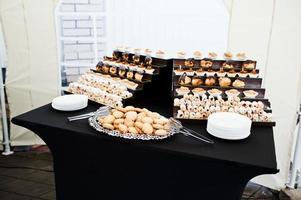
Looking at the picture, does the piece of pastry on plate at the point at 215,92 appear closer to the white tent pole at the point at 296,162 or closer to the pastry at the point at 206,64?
the pastry at the point at 206,64

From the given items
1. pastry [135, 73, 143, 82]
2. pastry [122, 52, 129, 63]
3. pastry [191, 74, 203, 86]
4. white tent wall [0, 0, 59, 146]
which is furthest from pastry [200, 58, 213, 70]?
white tent wall [0, 0, 59, 146]

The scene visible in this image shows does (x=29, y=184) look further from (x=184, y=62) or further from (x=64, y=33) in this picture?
(x=184, y=62)

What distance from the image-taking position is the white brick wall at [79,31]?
8.43ft

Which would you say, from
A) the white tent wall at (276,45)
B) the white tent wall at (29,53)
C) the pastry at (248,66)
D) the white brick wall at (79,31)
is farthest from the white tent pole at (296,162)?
the white tent wall at (29,53)

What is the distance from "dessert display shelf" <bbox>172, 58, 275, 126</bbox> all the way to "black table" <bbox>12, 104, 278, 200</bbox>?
0.09 m

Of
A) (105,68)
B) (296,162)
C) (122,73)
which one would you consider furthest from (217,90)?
(296,162)

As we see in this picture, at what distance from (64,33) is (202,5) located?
3.73 ft

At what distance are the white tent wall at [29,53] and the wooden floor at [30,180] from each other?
229mm

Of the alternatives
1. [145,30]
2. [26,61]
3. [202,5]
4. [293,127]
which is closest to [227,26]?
[202,5]

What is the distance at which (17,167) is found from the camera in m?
2.57

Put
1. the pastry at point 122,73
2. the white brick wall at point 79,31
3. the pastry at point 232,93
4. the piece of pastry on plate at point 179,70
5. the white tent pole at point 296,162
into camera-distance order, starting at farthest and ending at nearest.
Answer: the white brick wall at point 79,31
the white tent pole at point 296,162
the pastry at point 122,73
the piece of pastry on plate at point 179,70
the pastry at point 232,93

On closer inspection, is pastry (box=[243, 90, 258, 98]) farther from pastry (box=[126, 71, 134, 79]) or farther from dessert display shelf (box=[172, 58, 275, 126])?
pastry (box=[126, 71, 134, 79])

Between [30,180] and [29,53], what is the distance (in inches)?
38.5

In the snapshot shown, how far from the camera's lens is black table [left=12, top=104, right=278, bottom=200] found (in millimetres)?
1252
